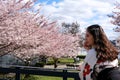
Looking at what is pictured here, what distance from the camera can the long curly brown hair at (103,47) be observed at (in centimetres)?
417

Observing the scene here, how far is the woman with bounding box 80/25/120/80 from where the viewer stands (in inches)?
161

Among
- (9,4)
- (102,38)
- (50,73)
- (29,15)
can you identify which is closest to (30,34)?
(29,15)

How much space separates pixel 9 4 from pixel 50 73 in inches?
235

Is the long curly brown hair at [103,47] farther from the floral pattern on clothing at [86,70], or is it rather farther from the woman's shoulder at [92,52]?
the floral pattern on clothing at [86,70]

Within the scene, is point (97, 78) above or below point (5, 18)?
below

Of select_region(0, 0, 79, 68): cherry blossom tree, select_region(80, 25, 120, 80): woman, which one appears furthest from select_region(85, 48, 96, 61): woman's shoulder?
select_region(0, 0, 79, 68): cherry blossom tree

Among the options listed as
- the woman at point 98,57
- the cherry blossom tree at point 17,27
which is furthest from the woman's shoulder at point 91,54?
the cherry blossom tree at point 17,27

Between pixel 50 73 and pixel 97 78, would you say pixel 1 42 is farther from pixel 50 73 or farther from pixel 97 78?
pixel 97 78

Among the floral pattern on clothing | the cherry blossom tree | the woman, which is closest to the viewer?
the woman

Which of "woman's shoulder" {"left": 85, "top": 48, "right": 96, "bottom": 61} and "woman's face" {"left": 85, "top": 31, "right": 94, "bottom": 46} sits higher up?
"woman's face" {"left": 85, "top": 31, "right": 94, "bottom": 46}

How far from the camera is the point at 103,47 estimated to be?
166 inches

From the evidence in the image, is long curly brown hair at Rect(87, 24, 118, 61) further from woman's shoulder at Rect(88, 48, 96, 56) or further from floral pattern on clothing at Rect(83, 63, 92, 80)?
floral pattern on clothing at Rect(83, 63, 92, 80)

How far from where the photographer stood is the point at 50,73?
363 inches

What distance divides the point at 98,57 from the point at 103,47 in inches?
5.4
